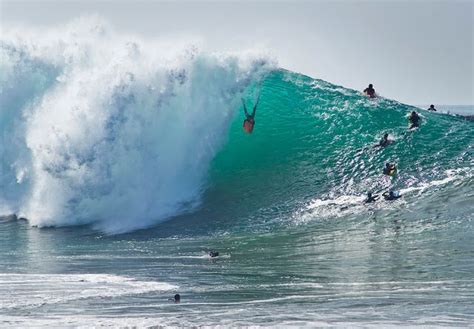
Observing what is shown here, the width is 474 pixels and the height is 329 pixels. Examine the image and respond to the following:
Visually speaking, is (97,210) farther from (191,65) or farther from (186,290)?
(186,290)

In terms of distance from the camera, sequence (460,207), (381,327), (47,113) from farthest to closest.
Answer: (47,113) < (460,207) < (381,327)

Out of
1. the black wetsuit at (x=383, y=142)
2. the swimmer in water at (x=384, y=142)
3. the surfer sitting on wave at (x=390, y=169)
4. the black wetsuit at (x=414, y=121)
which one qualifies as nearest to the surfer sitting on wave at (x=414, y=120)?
the black wetsuit at (x=414, y=121)

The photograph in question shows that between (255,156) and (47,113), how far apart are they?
23.9 ft

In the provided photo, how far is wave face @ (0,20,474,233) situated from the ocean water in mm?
60

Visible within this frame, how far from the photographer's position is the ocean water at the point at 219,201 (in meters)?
15.4

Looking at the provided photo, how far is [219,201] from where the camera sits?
27000 millimetres

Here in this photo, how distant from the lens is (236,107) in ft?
104

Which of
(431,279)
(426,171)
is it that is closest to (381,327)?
(431,279)

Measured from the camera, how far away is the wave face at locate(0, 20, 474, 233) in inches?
1048

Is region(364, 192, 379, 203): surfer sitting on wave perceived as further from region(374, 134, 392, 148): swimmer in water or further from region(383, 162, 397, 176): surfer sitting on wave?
region(374, 134, 392, 148): swimmer in water

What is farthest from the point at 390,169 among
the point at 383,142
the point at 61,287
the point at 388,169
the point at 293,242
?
the point at 61,287

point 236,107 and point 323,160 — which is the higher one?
point 236,107

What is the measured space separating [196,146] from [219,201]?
11.8 feet

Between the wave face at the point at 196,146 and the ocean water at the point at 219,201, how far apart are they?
60 mm
